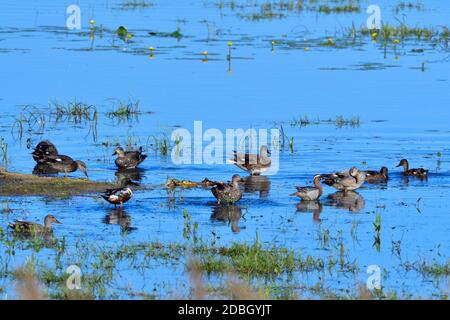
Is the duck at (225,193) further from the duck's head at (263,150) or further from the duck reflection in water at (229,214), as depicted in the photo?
the duck's head at (263,150)

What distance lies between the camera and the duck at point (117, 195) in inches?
612

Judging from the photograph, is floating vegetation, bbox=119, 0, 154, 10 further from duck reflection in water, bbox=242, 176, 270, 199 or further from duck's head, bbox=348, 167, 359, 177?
duck's head, bbox=348, 167, 359, 177

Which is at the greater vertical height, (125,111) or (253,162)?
(125,111)

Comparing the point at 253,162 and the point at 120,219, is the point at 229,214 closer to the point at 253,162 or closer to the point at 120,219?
the point at 120,219

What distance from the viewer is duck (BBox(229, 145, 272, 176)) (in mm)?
18734

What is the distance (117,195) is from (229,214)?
1502mm

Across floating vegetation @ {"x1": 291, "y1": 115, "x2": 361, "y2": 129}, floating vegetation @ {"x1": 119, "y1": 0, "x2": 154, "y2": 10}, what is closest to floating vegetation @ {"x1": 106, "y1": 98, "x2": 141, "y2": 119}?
floating vegetation @ {"x1": 291, "y1": 115, "x2": 361, "y2": 129}

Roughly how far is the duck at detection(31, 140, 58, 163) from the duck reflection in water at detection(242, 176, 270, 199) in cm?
310

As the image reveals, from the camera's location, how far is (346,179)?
17344mm

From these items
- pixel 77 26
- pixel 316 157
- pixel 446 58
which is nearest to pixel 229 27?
pixel 77 26

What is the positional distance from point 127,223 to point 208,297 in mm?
3851

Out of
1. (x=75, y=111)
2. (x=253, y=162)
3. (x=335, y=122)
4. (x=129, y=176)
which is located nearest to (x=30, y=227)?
(x=129, y=176)

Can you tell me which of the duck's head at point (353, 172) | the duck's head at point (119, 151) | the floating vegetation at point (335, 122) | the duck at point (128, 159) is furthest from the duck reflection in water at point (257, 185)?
the floating vegetation at point (335, 122)

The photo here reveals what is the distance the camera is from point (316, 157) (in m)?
19.9
